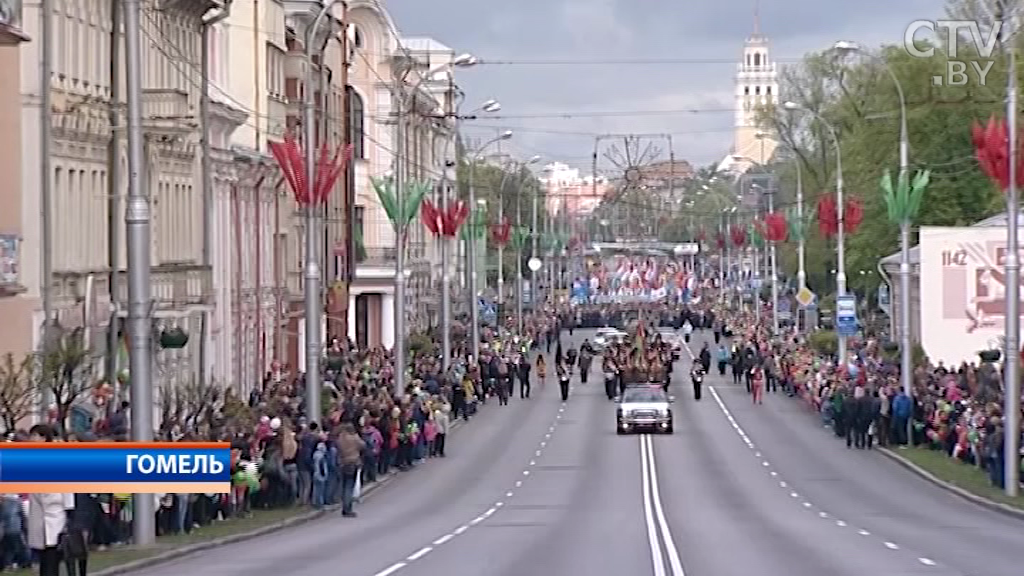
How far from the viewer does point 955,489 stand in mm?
43438

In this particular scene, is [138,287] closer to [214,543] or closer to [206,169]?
[214,543]

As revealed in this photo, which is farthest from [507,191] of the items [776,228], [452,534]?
Result: [452,534]

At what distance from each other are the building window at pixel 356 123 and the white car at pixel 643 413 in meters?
29.0

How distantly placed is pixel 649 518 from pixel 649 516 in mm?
533

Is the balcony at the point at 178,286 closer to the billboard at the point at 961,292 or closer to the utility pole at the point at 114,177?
the utility pole at the point at 114,177

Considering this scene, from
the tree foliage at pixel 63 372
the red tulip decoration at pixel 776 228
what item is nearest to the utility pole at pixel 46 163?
the tree foliage at pixel 63 372

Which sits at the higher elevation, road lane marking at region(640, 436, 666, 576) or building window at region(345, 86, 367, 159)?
building window at region(345, 86, 367, 159)

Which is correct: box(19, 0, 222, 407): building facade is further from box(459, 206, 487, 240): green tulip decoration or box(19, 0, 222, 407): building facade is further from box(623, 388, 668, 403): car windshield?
box(459, 206, 487, 240): green tulip decoration

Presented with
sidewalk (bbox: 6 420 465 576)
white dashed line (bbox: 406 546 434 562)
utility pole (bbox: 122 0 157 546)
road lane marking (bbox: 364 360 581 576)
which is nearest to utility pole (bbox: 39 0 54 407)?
sidewalk (bbox: 6 420 465 576)

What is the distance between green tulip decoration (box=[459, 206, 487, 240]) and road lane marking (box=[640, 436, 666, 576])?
2582 centimetres

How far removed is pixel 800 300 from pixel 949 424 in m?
30.5

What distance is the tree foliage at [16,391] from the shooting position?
99.5ft

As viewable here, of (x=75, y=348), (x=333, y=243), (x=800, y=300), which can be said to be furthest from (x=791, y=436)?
(x=75, y=348)

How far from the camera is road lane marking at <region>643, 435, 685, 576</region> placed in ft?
90.6
